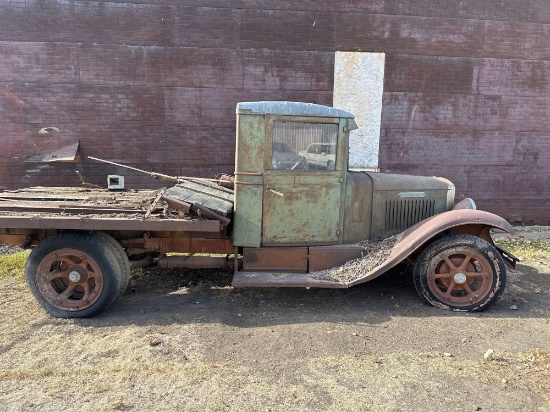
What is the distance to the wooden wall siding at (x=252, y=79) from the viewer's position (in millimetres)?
7211

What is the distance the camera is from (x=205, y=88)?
7.54 m

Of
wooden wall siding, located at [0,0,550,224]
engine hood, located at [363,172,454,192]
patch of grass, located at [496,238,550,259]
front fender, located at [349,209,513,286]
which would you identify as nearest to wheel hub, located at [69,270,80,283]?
front fender, located at [349,209,513,286]

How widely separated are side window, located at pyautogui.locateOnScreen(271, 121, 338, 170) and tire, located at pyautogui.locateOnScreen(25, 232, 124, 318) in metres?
2.01

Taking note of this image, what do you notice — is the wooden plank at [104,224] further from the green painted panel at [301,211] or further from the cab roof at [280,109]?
the cab roof at [280,109]

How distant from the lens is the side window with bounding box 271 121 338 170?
4312 mm

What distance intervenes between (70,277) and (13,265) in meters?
2.22

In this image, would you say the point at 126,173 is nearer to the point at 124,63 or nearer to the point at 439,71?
the point at 124,63

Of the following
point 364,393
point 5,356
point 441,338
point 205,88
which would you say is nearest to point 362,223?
point 441,338

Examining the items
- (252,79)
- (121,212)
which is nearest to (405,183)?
(121,212)

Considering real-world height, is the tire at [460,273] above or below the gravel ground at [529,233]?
above

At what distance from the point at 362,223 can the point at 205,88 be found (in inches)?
172

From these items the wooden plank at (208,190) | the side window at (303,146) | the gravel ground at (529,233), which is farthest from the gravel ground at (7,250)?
the gravel ground at (529,233)

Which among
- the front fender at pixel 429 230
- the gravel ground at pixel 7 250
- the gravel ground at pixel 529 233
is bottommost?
the gravel ground at pixel 7 250

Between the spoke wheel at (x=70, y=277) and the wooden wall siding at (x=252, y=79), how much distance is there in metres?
3.65
